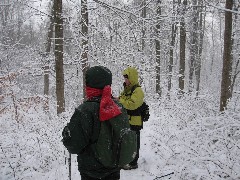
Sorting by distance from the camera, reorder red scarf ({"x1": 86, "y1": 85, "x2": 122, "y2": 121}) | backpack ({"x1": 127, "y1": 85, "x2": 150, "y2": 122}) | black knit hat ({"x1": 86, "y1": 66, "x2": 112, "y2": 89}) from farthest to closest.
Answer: backpack ({"x1": 127, "y1": 85, "x2": 150, "y2": 122}) → black knit hat ({"x1": 86, "y1": 66, "x2": 112, "y2": 89}) → red scarf ({"x1": 86, "y1": 85, "x2": 122, "y2": 121})

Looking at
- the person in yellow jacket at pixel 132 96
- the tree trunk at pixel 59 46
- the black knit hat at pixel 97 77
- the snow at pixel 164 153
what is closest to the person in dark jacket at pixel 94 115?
the black knit hat at pixel 97 77

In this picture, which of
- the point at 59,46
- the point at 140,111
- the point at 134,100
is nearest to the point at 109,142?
the point at 134,100

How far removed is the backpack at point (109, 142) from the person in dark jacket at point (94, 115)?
0.18 feet

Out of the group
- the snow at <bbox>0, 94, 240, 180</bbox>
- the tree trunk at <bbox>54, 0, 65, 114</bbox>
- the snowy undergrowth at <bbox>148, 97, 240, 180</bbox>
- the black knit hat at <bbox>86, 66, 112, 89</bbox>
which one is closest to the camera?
the black knit hat at <bbox>86, 66, 112, 89</bbox>

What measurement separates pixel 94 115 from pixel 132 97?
2.59m

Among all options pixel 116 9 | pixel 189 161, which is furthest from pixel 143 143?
pixel 116 9

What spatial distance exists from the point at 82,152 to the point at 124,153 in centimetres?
48

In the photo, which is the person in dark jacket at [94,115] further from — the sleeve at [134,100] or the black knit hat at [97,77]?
the sleeve at [134,100]

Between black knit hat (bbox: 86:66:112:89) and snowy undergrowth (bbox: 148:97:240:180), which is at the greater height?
black knit hat (bbox: 86:66:112:89)

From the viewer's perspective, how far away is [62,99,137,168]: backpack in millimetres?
3174

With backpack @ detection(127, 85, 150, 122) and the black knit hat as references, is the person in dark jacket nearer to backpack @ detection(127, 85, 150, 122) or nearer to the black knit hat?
the black knit hat

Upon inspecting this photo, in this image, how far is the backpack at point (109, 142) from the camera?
10.4 feet

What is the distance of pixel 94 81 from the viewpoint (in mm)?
3316

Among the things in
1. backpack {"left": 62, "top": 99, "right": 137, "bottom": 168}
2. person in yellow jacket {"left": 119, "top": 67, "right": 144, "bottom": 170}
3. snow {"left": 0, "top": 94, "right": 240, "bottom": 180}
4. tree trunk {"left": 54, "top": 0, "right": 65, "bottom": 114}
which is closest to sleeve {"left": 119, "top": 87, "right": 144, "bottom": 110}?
person in yellow jacket {"left": 119, "top": 67, "right": 144, "bottom": 170}
